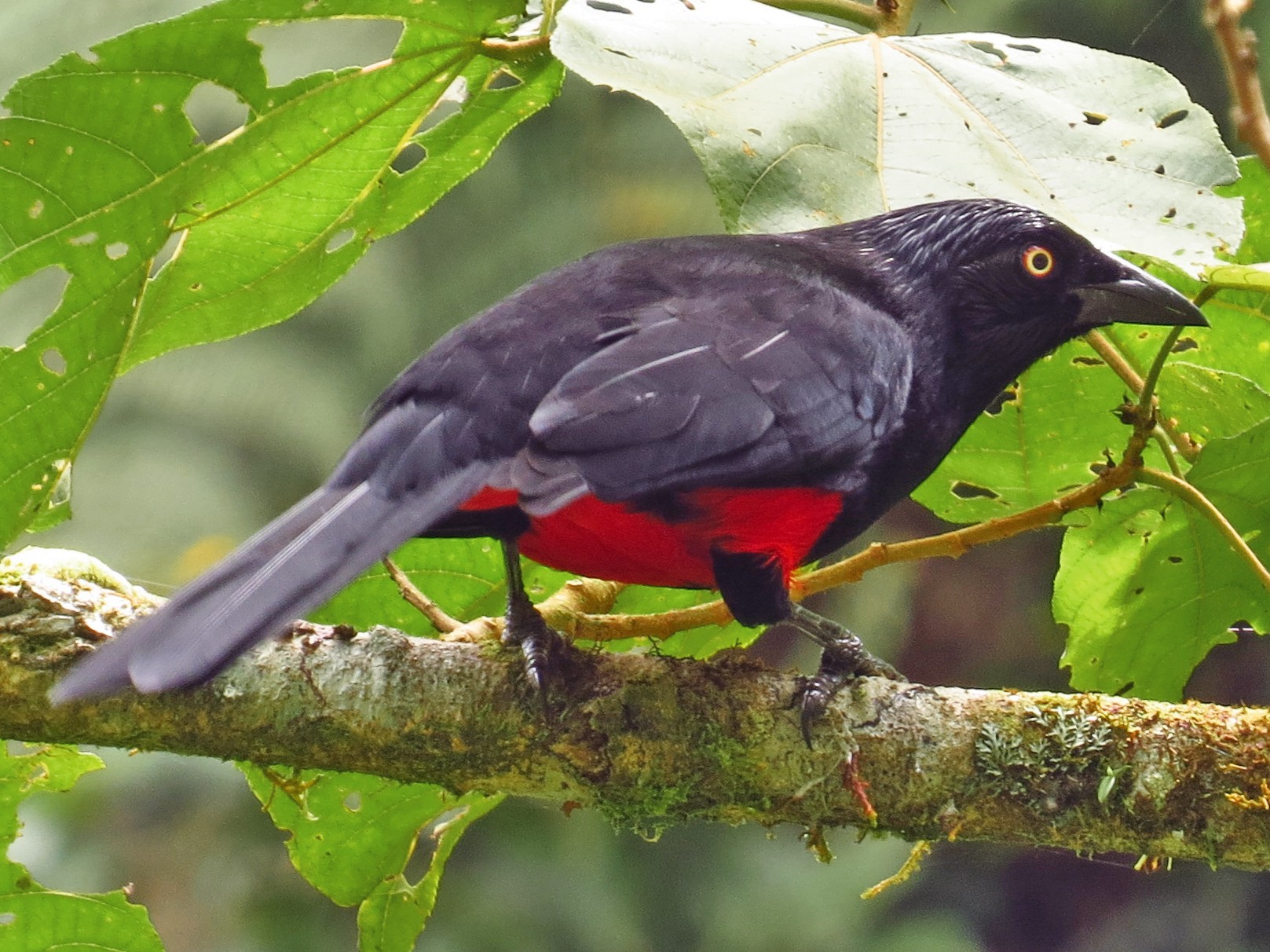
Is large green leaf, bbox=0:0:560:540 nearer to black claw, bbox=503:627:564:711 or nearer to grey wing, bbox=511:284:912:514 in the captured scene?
grey wing, bbox=511:284:912:514

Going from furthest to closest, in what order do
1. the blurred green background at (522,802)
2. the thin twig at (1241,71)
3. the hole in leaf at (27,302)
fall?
the blurred green background at (522,802) < the hole in leaf at (27,302) < the thin twig at (1241,71)

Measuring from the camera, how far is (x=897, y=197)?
151 cm

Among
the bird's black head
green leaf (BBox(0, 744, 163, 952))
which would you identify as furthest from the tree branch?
the bird's black head

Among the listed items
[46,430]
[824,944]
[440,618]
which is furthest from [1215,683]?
[46,430]

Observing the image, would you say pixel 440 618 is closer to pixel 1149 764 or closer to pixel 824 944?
pixel 1149 764

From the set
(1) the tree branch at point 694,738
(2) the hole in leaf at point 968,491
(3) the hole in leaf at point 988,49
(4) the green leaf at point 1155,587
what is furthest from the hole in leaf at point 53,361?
(4) the green leaf at point 1155,587

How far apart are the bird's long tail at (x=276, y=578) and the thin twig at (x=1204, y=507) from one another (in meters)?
0.98

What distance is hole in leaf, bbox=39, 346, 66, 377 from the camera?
1654 millimetres

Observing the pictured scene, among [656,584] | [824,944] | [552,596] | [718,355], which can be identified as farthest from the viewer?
[824,944]

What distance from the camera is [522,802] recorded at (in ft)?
22.6

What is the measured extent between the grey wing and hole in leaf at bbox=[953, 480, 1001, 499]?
43 cm

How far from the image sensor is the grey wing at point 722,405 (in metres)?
1.63

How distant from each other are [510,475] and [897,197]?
568 millimetres

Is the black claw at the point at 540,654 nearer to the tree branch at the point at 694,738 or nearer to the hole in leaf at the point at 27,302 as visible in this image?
the tree branch at the point at 694,738
